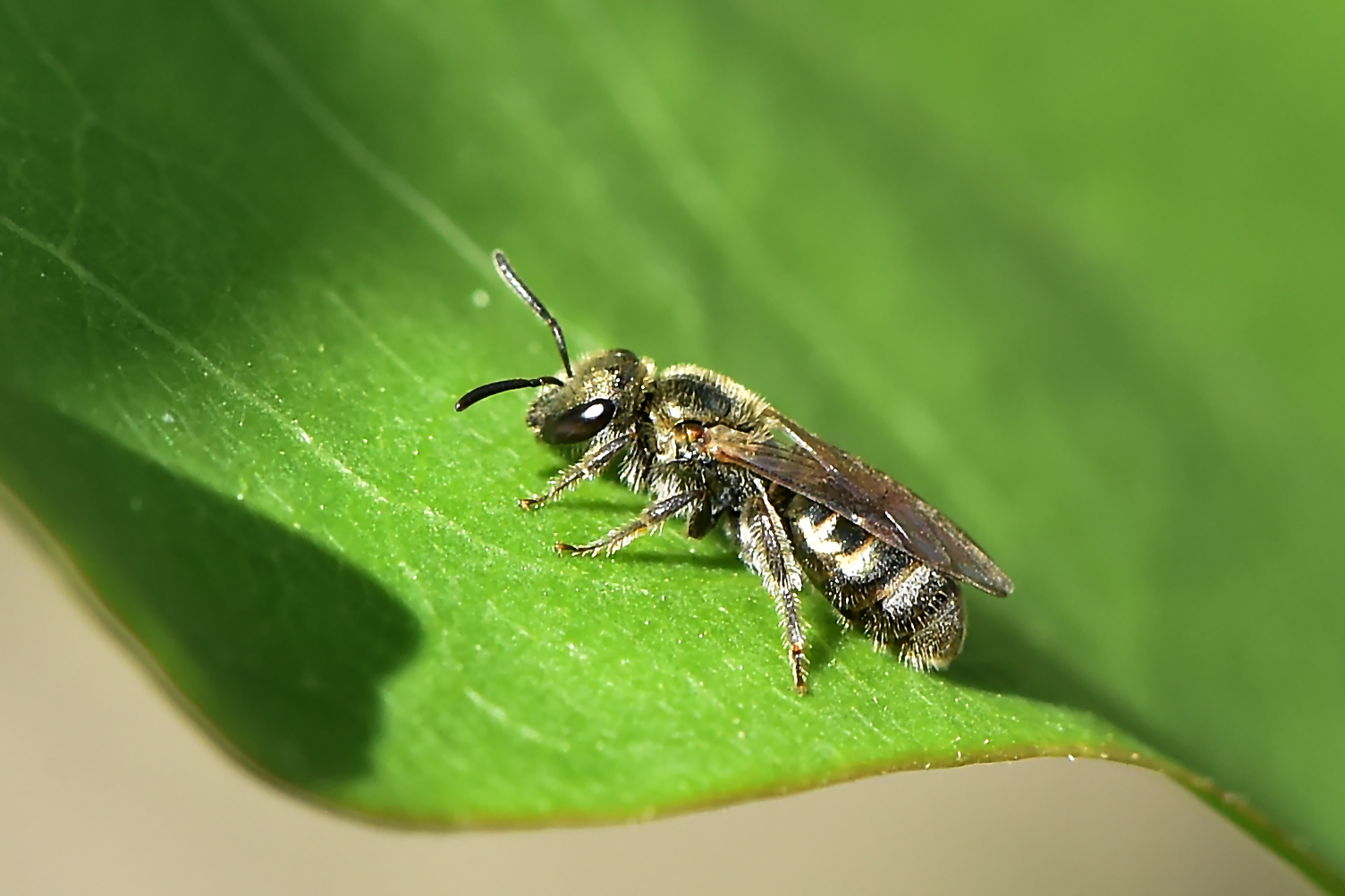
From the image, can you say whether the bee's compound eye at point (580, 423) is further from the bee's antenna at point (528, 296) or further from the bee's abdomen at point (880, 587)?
the bee's abdomen at point (880, 587)

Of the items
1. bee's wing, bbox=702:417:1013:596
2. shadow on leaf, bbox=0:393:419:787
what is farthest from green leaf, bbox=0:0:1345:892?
bee's wing, bbox=702:417:1013:596

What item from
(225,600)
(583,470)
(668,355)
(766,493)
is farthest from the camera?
(668,355)

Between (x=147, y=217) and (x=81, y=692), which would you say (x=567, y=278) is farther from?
(x=81, y=692)

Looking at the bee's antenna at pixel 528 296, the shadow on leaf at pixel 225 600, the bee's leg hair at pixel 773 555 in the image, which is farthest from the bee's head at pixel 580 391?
the shadow on leaf at pixel 225 600

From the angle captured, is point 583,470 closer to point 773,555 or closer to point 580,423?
point 580,423

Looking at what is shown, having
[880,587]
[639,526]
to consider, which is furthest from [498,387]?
[880,587]

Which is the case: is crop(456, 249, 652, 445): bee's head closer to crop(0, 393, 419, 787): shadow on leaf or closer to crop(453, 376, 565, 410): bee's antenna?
crop(453, 376, 565, 410): bee's antenna

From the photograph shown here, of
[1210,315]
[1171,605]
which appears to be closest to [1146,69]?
[1210,315]
